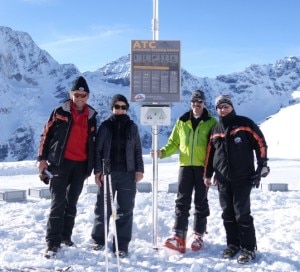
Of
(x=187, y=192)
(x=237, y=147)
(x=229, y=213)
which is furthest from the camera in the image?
(x=187, y=192)

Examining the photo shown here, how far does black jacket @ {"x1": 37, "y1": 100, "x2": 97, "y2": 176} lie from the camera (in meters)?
6.25

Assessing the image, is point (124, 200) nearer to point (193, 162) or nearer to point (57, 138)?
point (193, 162)

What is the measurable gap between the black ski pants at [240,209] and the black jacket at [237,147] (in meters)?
0.12

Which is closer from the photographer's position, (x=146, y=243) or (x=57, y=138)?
(x=57, y=138)

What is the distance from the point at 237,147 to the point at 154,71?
168 cm

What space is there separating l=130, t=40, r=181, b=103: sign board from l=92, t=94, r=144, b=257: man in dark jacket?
0.46 metres

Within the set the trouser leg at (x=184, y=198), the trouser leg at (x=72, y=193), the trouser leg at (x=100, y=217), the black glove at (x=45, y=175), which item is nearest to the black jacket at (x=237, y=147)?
the trouser leg at (x=184, y=198)

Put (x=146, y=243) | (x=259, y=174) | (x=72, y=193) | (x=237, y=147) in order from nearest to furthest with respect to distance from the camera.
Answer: (x=259, y=174), (x=237, y=147), (x=72, y=193), (x=146, y=243)

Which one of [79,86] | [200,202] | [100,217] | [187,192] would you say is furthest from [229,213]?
[79,86]

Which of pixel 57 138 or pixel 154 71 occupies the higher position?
pixel 154 71

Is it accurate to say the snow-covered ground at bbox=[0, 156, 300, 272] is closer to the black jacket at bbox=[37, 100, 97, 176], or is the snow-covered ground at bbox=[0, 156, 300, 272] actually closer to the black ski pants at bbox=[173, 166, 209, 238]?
the black ski pants at bbox=[173, 166, 209, 238]

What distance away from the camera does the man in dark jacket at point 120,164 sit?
639 centimetres

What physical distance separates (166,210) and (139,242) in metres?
2.43

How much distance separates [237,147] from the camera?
20.1 ft
